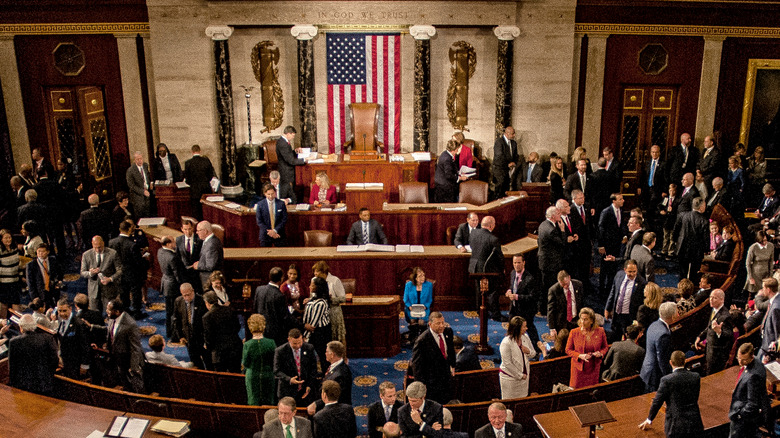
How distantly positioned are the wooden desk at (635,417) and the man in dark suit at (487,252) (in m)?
3.05

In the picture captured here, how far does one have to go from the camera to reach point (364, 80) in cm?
1442

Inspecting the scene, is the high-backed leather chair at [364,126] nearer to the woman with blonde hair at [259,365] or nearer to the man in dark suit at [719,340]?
the woman with blonde hair at [259,365]

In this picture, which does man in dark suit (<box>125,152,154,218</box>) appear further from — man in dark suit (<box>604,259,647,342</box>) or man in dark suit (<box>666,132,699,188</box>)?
man in dark suit (<box>666,132,699,188</box>)

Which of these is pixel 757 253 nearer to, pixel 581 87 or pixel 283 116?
pixel 581 87

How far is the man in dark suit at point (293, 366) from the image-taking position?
6.61 meters

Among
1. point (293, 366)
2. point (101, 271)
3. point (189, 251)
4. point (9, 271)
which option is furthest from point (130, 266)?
point (293, 366)

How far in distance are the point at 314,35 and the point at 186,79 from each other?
2.60 m

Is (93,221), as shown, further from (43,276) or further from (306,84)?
(306,84)

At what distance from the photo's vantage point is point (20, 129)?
14.1 metres

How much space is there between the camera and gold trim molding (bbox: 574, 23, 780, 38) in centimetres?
1403

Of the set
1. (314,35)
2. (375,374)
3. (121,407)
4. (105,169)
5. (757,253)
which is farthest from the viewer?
(105,169)

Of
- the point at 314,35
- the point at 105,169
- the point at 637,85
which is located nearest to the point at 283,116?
the point at 314,35

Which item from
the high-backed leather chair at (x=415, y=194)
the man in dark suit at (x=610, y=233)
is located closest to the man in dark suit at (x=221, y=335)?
the high-backed leather chair at (x=415, y=194)

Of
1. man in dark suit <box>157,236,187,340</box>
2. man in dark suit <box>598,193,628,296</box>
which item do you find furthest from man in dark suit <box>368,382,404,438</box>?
man in dark suit <box>598,193,628,296</box>
